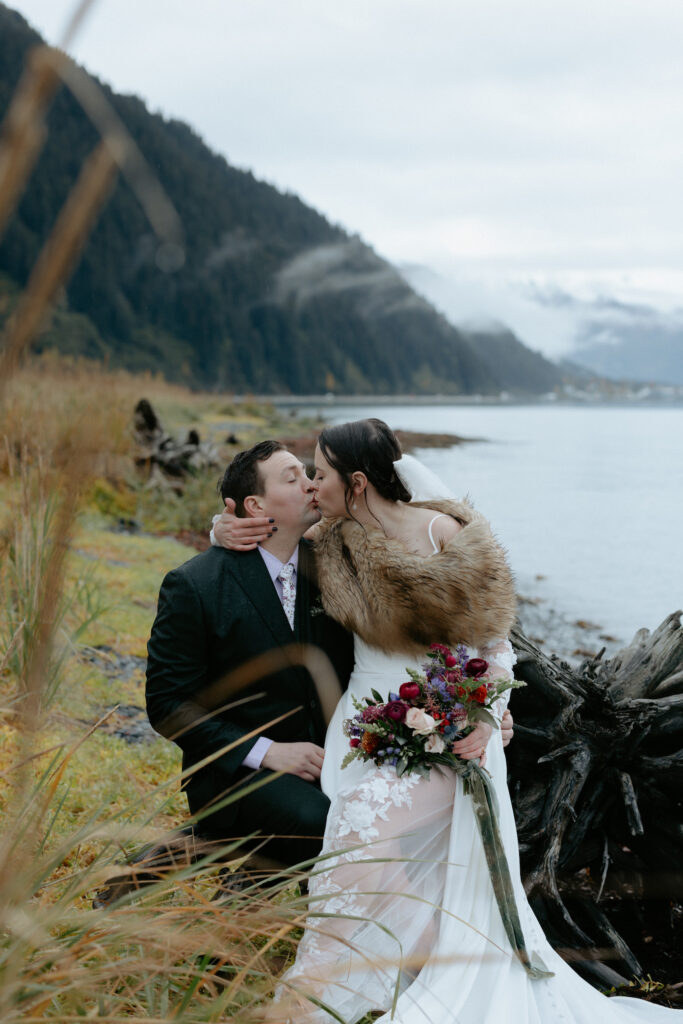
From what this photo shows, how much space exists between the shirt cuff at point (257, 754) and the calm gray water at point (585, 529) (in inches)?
46.4

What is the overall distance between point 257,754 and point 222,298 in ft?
554

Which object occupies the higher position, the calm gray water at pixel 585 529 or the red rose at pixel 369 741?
the red rose at pixel 369 741

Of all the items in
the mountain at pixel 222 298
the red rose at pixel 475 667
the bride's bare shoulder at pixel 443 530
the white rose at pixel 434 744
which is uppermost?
the mountain at pixel 222 298

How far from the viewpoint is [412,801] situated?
2.76 meters

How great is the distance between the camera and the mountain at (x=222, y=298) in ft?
421

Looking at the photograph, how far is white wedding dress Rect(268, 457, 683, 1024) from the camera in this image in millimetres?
2582

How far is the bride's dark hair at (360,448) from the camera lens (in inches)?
118

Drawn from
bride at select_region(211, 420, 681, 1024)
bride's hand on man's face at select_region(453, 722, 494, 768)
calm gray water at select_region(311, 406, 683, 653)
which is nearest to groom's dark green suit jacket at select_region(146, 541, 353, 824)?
bride at select_region(211, 420, 681, 1024)

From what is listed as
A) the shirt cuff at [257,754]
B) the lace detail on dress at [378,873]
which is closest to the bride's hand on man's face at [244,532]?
the shirt cuff at [257,754]

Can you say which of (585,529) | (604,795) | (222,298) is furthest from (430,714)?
(222,298)

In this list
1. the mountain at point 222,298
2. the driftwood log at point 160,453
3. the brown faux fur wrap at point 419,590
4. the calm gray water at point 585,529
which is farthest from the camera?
the mountain at point 222,298

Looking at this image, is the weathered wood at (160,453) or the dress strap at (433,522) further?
the weathered wood at (160,453)

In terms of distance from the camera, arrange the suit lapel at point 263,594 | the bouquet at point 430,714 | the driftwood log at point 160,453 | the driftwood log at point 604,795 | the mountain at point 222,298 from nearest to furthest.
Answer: the bouquet at point 430,714, the suit lapel at point 263,594, the driftwood log at point 604,795, the driftwood log at point 160,453, the mountain at point 222,298

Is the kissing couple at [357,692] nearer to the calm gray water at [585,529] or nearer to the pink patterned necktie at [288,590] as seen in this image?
the pink patterned necktie at [288,590]
